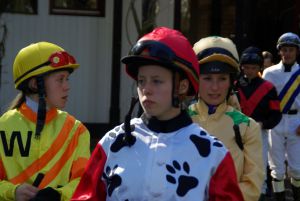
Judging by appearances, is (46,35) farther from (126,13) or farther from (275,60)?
(275,60)

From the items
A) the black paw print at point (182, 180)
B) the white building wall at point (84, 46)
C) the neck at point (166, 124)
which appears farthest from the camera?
the white building wall at point (84, 46)

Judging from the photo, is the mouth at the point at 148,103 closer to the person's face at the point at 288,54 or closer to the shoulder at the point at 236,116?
the shoulder at the point at 236,116

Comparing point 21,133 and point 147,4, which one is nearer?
point 21,133

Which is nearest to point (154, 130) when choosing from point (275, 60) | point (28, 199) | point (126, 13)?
point (28, 199)

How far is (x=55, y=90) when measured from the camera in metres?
4.40

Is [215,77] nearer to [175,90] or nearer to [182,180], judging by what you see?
[175,90]

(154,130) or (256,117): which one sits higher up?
(154,130)

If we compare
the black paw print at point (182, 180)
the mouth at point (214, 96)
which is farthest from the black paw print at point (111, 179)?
the mouth at point (214, 96)

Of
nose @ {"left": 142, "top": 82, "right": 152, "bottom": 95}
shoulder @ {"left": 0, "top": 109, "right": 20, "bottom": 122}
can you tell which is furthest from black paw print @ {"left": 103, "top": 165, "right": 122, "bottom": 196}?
shoulder @ {"left": 0, "top": 109, "right": 20, "bottom": 122}

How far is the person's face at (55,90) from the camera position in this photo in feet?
14.4

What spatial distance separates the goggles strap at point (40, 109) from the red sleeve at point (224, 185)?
150 cm

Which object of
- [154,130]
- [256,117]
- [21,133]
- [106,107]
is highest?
[154,130]

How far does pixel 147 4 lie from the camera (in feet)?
39.9

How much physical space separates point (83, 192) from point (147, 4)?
920 cm
